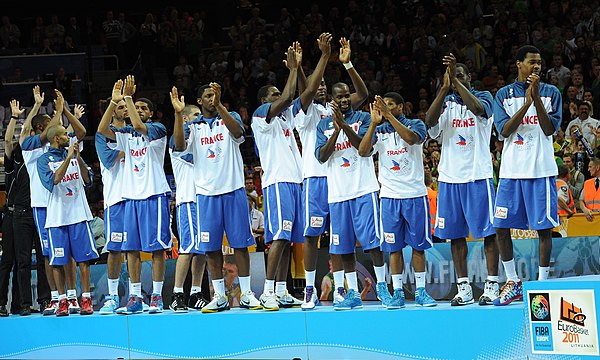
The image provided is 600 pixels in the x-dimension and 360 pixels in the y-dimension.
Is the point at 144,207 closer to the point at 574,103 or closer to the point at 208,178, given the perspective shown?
the point at 208,178

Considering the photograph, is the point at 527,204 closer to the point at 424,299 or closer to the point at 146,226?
the point at 424,299

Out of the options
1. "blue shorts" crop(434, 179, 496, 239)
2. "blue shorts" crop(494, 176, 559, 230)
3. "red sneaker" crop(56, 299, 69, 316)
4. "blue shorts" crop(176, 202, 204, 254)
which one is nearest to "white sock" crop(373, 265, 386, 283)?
"blue shorts" crop(434, 179, 496, 239)

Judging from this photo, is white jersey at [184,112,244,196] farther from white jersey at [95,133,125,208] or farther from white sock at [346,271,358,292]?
white sock at [346,271,358,292]

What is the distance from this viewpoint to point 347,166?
347 inches

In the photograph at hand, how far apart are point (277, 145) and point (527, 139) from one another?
2.52 m

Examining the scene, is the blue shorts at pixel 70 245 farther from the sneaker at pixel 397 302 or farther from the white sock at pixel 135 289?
the sneaker at pixel 397 302

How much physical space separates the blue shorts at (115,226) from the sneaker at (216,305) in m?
1.27

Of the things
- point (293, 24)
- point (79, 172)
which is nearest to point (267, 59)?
point (293, 24)

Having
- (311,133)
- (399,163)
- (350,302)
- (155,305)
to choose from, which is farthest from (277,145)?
(155,305)

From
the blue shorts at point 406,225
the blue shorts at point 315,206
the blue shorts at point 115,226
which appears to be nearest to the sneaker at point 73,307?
the blue shorts at point 115,226

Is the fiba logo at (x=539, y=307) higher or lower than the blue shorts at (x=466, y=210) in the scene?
lower

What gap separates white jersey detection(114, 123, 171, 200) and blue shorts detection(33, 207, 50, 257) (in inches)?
53.1

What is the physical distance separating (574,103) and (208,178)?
7.33m

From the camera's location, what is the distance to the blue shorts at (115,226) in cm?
990
